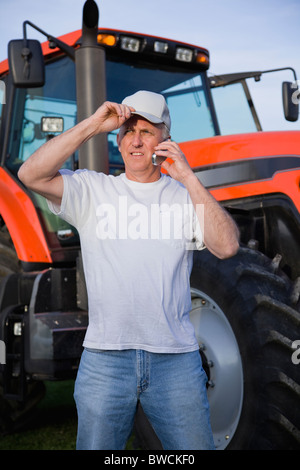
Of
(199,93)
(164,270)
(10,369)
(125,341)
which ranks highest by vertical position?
(199,93)

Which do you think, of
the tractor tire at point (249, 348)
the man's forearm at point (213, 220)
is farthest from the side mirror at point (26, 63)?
the man's forearm at point (213, 220)

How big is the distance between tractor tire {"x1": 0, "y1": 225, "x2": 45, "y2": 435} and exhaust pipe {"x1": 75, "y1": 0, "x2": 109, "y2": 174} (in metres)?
1.14

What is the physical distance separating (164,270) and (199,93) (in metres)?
2.80

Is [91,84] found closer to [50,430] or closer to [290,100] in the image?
[290,100]

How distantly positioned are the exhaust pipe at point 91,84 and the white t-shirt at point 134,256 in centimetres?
116

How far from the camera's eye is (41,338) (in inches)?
141

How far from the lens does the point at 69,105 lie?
155 inches

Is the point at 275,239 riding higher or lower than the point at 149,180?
lower

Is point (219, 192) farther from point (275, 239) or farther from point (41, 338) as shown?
point (41, 338)

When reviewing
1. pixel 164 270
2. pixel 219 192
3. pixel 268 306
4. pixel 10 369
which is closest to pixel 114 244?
pixel 164 270

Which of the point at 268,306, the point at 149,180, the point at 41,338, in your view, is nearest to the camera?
the point at 149,180

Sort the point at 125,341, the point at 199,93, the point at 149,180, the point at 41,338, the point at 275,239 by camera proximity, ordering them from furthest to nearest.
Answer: the point at 199,93 → the point at 41,338 → the point at 275,239 → the point at 149,180 → the point at 125,341

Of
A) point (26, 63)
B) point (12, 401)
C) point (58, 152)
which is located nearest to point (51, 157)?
point (58, 152)

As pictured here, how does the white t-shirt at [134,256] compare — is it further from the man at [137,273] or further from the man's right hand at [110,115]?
the man's right hand at [110,115]
